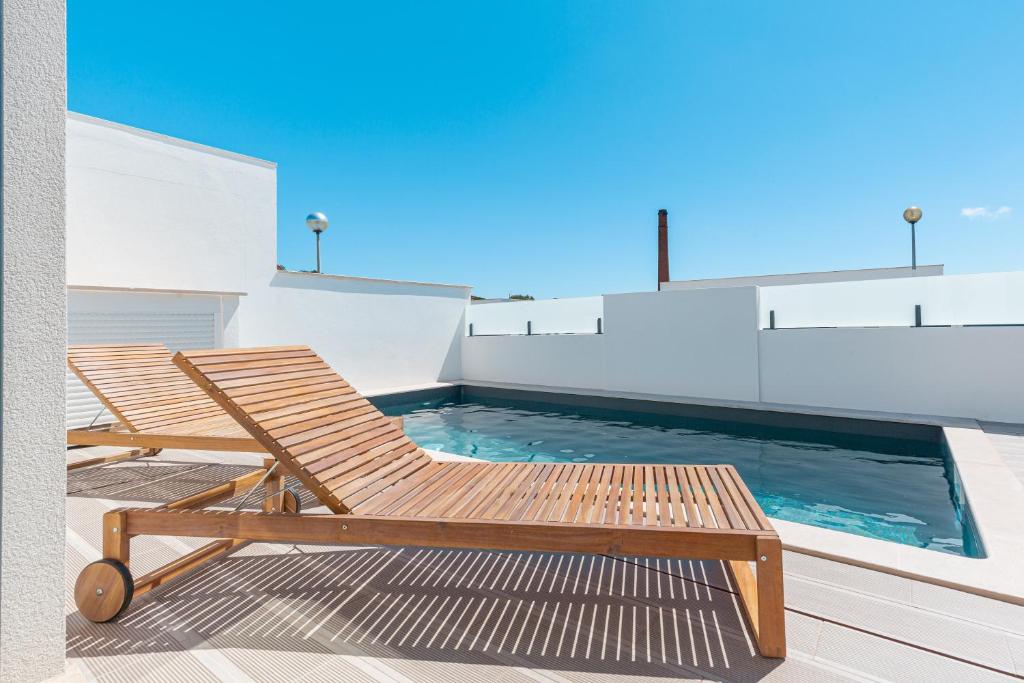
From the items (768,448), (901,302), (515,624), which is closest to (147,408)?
(515,624)

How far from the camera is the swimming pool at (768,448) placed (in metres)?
4.26

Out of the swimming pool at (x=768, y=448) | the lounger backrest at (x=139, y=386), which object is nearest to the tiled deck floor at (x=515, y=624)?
the swimming pool at (x=768, y=448)

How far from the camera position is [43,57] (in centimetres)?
162

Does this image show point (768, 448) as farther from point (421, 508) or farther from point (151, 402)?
point (151, 402)

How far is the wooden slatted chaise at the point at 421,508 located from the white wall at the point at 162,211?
6.69 m

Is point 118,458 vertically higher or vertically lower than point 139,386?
lower

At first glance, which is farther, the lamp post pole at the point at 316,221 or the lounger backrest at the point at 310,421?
the lamp post pole at the point at 316,221

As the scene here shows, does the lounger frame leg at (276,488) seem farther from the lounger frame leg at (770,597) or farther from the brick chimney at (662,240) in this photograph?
the brick chimney at (662,240)

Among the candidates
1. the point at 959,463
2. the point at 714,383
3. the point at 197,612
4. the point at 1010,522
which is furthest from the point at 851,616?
the point at 714,383

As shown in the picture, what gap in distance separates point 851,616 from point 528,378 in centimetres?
994

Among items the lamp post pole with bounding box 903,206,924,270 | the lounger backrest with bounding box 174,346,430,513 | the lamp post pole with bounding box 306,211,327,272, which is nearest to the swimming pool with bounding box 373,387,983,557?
the lounger backrest with bounding box 174,346,430,513

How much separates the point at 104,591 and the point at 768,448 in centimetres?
654

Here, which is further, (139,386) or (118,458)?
(118,458)

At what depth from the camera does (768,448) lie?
6570mm
